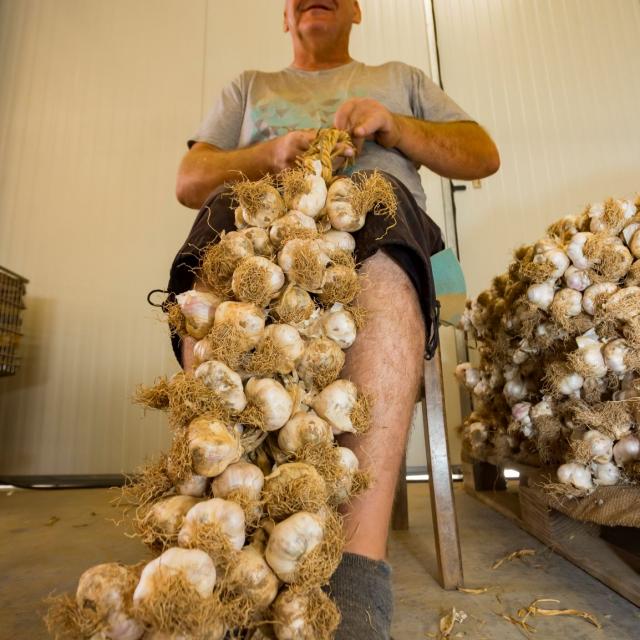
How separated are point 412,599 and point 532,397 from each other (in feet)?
2.07

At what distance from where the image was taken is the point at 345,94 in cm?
122

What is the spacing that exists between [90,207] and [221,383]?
8.91 ft

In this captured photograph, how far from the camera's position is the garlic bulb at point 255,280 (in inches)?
24.5

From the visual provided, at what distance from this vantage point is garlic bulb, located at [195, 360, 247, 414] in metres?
0.57

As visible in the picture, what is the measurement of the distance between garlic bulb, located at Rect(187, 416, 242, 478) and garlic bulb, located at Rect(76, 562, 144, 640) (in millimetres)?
129

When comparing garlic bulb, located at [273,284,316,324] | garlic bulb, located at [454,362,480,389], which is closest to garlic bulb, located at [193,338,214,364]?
garlic bulb, located at [273,284,316,324]

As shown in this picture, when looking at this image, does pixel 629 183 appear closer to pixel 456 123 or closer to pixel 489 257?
pixel 489 257

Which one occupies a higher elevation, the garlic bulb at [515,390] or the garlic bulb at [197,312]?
the garlic bulb at [197,312]

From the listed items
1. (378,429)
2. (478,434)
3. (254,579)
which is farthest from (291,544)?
(478,434)

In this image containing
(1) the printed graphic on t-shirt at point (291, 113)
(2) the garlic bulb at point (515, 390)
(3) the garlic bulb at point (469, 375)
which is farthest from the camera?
(3) the garlic bulb at point (469, 375)

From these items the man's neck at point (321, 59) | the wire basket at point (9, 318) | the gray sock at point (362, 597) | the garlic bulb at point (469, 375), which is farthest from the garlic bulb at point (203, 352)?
the wire basket at point (9, 318)

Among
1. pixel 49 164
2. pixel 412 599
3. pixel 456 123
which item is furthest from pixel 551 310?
pixel 49 164

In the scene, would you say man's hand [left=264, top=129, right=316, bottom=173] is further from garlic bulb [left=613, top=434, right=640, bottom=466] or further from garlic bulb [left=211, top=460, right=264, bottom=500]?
garlic bulb [left=613, top=434, right=640, bottom=466]

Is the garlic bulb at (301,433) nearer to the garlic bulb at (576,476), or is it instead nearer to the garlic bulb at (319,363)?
the garlic bulb at (319,363)
